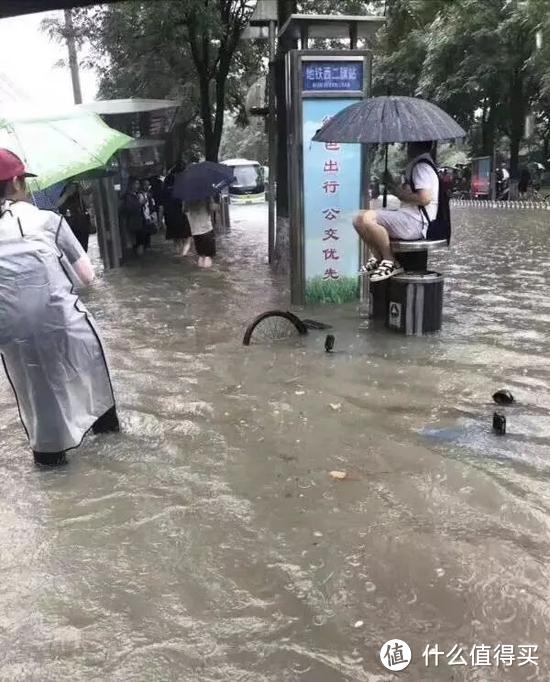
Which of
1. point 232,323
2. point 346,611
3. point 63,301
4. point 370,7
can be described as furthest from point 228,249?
point 346,611

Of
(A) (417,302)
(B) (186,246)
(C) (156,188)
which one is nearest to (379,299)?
(A) (417,302)

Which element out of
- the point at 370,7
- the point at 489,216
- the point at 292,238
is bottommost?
the point at 489,216

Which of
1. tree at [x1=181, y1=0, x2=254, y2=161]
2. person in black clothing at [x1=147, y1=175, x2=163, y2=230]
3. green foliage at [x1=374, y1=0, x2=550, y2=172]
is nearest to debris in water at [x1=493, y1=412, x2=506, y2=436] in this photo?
tree at [x1=181, y1=0, x2=254, y2=161]

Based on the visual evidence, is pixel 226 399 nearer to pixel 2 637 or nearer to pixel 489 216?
pixel 2 637

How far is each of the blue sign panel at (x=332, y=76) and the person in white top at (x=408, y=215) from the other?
4.11ft

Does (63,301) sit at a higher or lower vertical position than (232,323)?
higher

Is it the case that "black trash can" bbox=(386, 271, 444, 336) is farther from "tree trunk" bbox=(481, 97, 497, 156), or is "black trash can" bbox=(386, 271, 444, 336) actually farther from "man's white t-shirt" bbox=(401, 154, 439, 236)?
"tree trunk" bbox=(481, 97, 497, 156)

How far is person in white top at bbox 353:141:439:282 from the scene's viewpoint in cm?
627

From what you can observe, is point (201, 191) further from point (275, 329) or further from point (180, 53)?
point (180, 53)

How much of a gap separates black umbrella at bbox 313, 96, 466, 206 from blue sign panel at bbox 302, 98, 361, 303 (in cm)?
91

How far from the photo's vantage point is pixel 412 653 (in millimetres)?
2562

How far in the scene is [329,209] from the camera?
7.43 metres

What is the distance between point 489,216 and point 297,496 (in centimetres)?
1746

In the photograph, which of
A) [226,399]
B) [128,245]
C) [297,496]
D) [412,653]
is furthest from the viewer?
[128,245]
